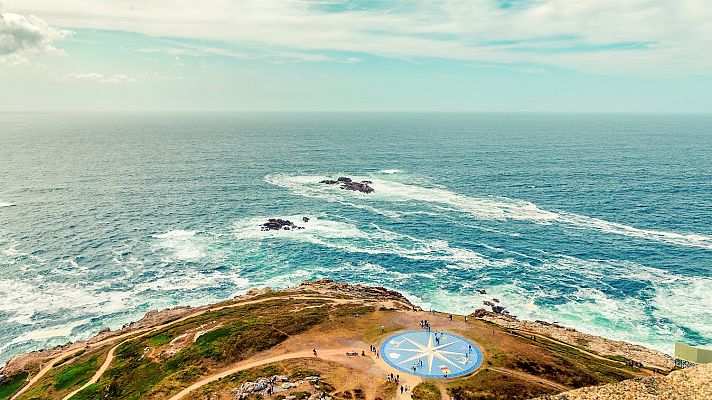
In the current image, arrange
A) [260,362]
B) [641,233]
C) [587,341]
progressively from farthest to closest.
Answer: [641,233], [587,341], [260,362]

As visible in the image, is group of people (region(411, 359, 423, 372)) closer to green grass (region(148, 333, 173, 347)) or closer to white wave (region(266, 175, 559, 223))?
green grass (region(148, 333, 173, 347))

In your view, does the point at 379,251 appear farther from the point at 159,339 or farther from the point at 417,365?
the point at 417,365

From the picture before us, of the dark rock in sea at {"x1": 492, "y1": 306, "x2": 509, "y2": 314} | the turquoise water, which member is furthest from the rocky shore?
the turquoise water

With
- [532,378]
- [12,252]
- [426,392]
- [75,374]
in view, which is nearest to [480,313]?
[532,378]

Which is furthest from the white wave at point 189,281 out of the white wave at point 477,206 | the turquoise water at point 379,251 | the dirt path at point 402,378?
the white wave at point 477,206

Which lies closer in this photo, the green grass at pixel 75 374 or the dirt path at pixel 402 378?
the dirt path at pixel 402 378

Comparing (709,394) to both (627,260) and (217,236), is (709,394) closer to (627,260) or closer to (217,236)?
(627,260)

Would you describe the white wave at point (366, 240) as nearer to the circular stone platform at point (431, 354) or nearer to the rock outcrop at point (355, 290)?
the rock outcrop at point (355, 290)
